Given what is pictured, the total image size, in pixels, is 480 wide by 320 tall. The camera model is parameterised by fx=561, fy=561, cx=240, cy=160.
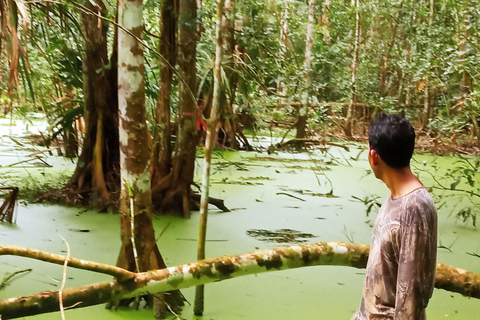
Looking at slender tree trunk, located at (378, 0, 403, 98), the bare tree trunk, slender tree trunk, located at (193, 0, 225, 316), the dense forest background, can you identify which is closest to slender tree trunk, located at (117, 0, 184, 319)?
slender tree trunk, located at (193, 0, 225, 316)

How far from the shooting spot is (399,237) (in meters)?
1.18

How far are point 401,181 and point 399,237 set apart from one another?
0.12 m

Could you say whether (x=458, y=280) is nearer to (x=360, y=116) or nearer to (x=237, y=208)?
(x=237, y=208)

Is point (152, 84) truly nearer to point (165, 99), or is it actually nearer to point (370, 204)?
point (165, 99)

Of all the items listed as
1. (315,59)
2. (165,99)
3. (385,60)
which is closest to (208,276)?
(165,99)

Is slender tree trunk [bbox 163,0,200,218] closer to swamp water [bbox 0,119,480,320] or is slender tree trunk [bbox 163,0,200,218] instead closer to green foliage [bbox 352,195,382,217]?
swamp water [bbox 0,119,480,320]

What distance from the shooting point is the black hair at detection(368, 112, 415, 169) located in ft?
3.87

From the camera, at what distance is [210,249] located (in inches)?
131

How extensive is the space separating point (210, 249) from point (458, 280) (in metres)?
1.64

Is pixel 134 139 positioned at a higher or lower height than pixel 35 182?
higher

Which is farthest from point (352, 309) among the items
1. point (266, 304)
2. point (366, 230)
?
point (366, 230)

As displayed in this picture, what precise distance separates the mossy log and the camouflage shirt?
647 mm

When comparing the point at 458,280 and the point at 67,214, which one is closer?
the point at 458,280

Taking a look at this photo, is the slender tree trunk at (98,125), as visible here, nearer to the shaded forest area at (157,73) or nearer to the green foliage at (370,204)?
the shaded forest area at (157,73)
